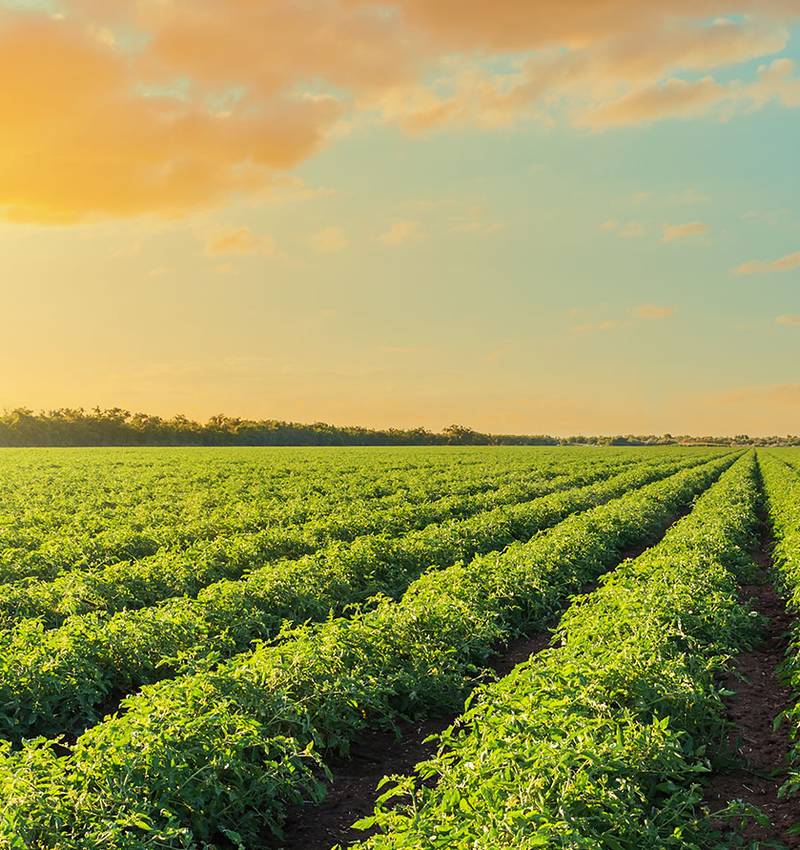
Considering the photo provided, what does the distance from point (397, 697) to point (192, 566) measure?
6679mm

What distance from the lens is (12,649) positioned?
9.01 meters

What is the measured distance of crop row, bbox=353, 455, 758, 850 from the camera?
194 inches

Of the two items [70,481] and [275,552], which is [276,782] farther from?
[70,481]

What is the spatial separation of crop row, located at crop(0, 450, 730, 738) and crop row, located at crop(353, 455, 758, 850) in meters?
3.24

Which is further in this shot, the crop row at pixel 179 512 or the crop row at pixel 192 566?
the crop row at pixel 179 512

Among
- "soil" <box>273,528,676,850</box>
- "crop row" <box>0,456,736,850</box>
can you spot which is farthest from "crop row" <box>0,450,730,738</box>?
"soil" <box>273,528,676,850</box>

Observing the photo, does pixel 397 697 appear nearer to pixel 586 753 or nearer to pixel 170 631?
pixel 170 631

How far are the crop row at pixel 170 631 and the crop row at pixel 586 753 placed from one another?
3.24 metres

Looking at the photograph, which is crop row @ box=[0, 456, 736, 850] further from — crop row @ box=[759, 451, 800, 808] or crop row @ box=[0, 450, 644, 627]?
crop row @ box=[0, 450, 644, 627]

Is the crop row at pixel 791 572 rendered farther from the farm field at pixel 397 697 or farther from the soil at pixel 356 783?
the soil at pixel 356 783

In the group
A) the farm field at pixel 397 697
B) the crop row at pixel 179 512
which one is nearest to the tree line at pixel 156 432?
the crop row at pixel 179 512

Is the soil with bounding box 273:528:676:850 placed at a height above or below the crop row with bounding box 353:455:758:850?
below

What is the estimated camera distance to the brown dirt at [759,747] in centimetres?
711

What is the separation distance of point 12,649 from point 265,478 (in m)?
30.8
